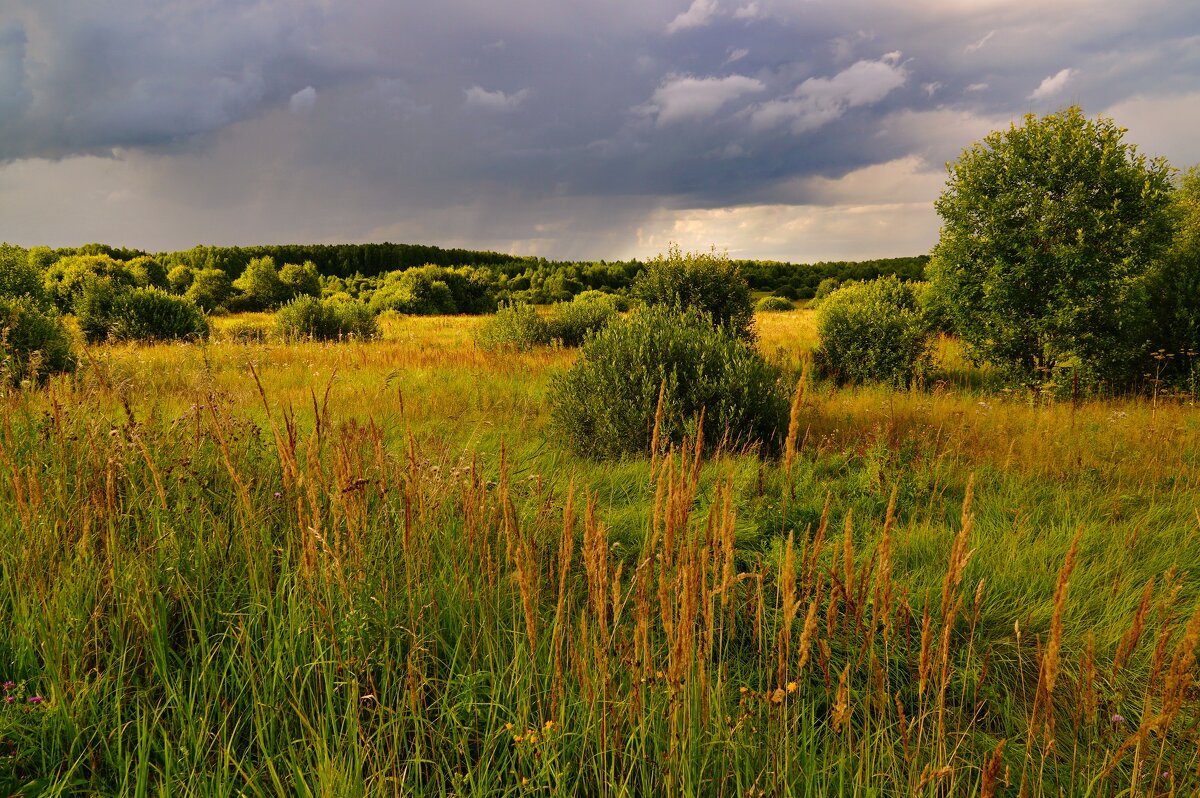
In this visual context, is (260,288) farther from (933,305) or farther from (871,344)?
(933,305)

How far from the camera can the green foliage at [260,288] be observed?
157ft

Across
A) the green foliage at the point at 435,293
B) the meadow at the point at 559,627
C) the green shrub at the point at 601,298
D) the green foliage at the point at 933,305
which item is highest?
the green foliage at the point at 435,293

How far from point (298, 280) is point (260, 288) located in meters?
3.68

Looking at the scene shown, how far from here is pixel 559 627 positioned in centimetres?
202

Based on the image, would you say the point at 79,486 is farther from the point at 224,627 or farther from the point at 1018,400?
the point at 1018,400

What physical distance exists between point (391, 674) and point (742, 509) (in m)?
2.98

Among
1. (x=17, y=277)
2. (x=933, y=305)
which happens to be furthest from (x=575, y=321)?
(x=17, y=277)

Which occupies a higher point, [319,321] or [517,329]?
[319,321]

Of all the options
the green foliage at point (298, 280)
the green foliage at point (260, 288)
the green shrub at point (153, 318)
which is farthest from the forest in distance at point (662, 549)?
the green foliage at point (298, 280)

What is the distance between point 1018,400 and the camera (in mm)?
11250

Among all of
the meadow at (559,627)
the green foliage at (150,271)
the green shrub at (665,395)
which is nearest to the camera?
the meadow at (559,627)

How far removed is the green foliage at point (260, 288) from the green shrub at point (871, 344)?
4472 cm

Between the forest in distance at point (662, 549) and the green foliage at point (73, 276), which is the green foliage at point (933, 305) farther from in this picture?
the green foliage at point (73, 276)

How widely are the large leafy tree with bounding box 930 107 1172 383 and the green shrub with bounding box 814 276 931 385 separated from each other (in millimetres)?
1191
